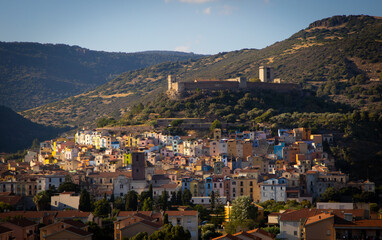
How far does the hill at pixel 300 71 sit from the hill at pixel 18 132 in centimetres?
692

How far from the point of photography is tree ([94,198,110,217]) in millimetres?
44531

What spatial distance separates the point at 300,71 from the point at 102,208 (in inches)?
2581

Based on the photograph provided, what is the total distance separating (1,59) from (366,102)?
4334 inches

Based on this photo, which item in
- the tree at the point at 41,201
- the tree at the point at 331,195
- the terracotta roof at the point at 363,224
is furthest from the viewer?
the tree at the point at 331,195

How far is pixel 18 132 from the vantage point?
99.4 metres

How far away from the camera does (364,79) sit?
96.9 m

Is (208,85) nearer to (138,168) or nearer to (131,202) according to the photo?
(138,168)

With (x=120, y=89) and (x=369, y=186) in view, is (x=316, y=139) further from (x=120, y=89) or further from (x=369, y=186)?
(x=120, y=89)

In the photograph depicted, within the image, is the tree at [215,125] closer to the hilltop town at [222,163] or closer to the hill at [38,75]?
the hilltop town at [222,163]

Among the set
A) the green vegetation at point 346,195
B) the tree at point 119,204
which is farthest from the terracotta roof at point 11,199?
the green vegetation at point 346,195

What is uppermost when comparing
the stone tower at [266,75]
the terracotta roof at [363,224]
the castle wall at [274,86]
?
A: the stone tower at [266,75]

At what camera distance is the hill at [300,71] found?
97.5 meters

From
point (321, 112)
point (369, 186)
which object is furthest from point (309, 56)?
point (369, 186)

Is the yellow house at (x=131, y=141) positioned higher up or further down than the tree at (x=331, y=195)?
higher up
